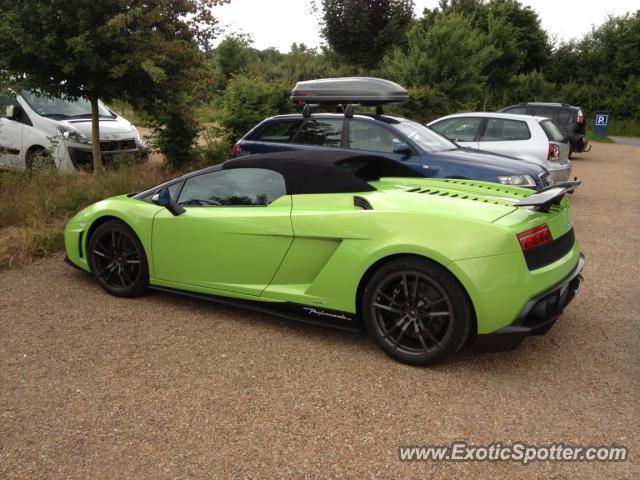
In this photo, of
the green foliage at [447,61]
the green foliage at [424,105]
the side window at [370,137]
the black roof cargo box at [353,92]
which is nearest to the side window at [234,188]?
the side window at [370,137]

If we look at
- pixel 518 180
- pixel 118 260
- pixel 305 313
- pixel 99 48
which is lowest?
pixel 305 313

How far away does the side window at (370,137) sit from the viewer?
7.09 metres

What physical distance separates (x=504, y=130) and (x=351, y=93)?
3.36 metres

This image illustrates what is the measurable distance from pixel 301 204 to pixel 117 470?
6.80 feet

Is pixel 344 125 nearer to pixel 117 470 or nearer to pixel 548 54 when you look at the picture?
pixel 117 470

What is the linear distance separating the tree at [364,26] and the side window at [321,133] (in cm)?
3027

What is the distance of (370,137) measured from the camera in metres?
7.21

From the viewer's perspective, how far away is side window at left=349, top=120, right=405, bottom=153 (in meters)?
7.09

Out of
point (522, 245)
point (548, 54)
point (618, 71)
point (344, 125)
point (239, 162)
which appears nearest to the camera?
point (522, 245)

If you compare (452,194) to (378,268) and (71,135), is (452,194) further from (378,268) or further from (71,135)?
(71,135)

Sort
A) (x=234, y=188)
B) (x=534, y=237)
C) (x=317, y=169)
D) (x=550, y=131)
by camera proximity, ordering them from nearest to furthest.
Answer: (x=534, y=237) < (x=317, y=169) < (x=234, y=188) < (x=550, y=131)

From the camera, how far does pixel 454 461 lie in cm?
271

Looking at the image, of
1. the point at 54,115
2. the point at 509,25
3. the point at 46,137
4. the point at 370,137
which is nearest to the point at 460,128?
the point at 370,137

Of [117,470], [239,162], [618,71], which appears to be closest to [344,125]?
[239,162]
